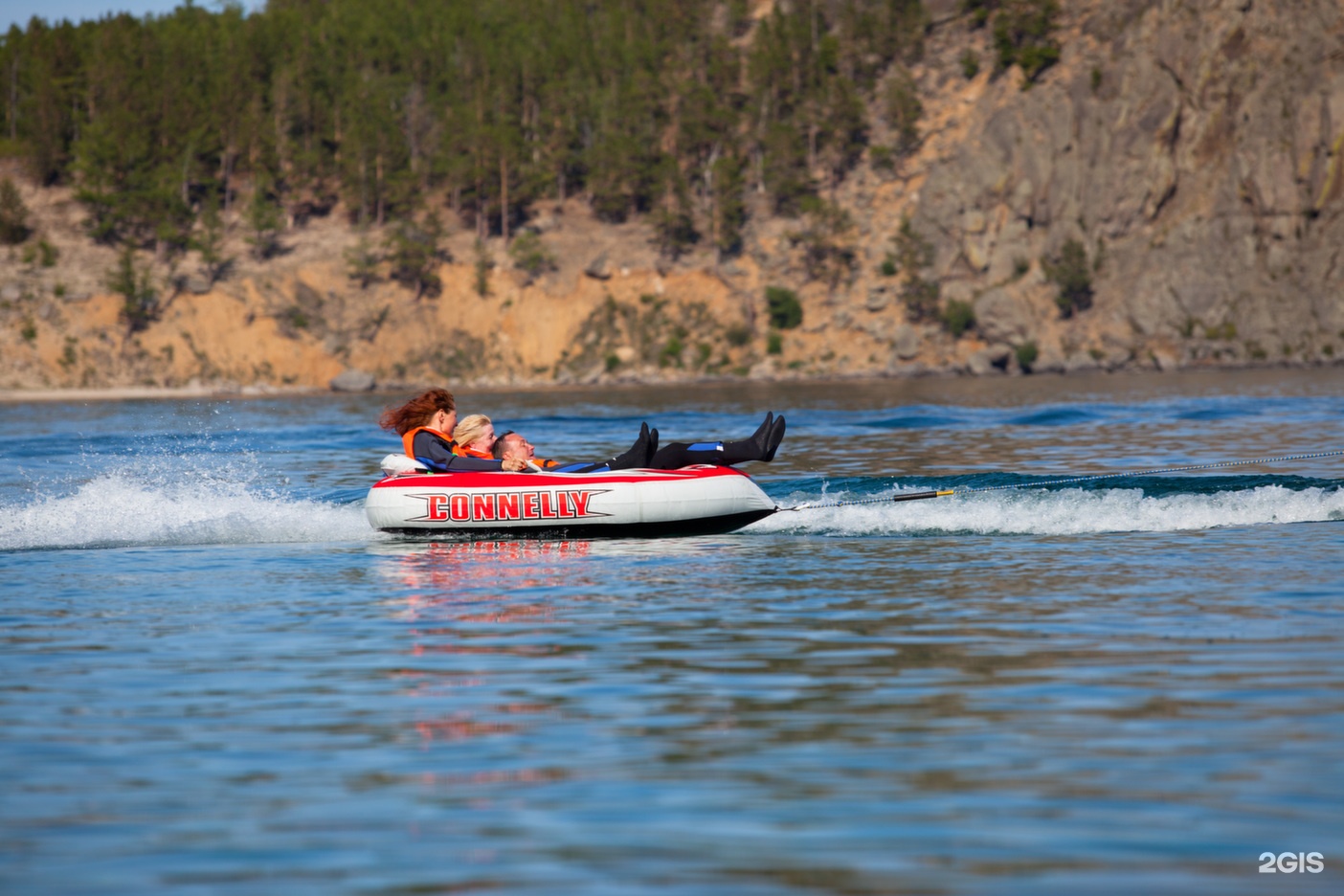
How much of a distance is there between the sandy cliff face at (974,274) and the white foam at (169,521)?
7357 centimetres

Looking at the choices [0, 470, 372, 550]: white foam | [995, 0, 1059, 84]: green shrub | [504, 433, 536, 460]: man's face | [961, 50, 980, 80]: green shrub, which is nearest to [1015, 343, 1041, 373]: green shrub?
[995, 0, 1059, 84]: green shrub

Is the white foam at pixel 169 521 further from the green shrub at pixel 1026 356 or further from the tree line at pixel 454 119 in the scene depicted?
the tree line at pixel 454 119

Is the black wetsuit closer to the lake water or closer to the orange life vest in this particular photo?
the orange life vest

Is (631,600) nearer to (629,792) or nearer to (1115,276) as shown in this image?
(629,792)

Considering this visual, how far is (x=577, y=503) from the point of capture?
16875 mm

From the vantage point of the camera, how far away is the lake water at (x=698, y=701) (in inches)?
230

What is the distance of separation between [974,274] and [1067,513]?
8386 centimetres

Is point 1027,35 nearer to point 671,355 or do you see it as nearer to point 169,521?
point 671,355

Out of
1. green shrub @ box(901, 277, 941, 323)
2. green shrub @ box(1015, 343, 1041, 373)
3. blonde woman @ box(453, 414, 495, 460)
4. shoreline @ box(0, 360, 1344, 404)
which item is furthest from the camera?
green shrub @ box(901, 277, 941, 323)

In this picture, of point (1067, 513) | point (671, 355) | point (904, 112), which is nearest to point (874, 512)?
point (1067, 513)

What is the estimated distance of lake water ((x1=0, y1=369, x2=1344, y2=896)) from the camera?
583 cm

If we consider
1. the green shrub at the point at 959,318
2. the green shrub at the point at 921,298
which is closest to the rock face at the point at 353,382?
the green shrub at the point at 921,298

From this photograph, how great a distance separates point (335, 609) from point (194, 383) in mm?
88659

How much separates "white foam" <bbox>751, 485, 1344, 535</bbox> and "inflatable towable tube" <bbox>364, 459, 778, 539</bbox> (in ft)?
3.47
